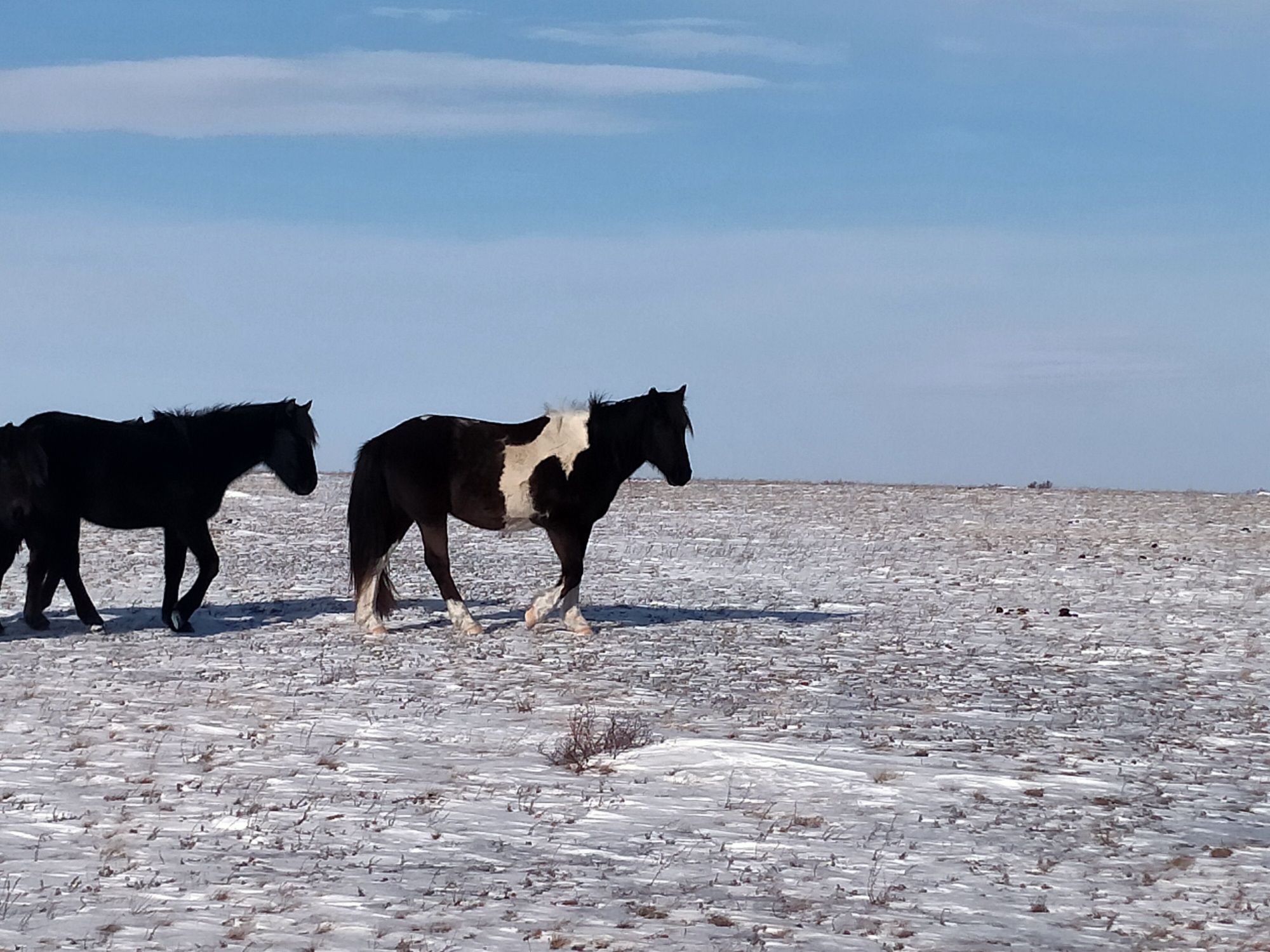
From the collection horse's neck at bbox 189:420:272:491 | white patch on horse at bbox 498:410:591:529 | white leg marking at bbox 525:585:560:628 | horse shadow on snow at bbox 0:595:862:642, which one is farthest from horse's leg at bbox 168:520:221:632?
white leg marking at bbox 525:585:560:628

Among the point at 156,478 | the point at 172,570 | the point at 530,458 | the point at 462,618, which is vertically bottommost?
the point at 462,618

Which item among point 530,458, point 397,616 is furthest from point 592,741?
point 397,616

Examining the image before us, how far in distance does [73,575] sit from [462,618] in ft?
12.3

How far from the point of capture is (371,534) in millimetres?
13773

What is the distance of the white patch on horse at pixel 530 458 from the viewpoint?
45.0 feet

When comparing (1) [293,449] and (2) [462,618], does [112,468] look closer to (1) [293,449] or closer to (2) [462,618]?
(1) [293,449]

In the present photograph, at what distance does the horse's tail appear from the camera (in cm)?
1379

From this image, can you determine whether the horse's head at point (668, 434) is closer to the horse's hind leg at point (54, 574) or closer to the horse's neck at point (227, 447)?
the horse's neck at point (227, 447)

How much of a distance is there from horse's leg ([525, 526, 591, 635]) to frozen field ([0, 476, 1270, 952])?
38 cm

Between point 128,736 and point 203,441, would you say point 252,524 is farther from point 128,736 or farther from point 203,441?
point 128,736

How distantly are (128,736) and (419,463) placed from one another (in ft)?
16.0

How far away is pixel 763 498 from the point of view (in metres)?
32.6

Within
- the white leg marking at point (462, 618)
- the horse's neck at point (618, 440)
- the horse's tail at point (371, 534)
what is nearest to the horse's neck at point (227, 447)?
the horse's tail at point (371, 534)

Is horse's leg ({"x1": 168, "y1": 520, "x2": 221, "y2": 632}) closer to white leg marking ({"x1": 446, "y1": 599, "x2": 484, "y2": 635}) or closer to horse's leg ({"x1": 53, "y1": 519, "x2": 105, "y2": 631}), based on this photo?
horse's leg ({"x1": 53, "y1": 519, "x2": 105, "y2": 631})
